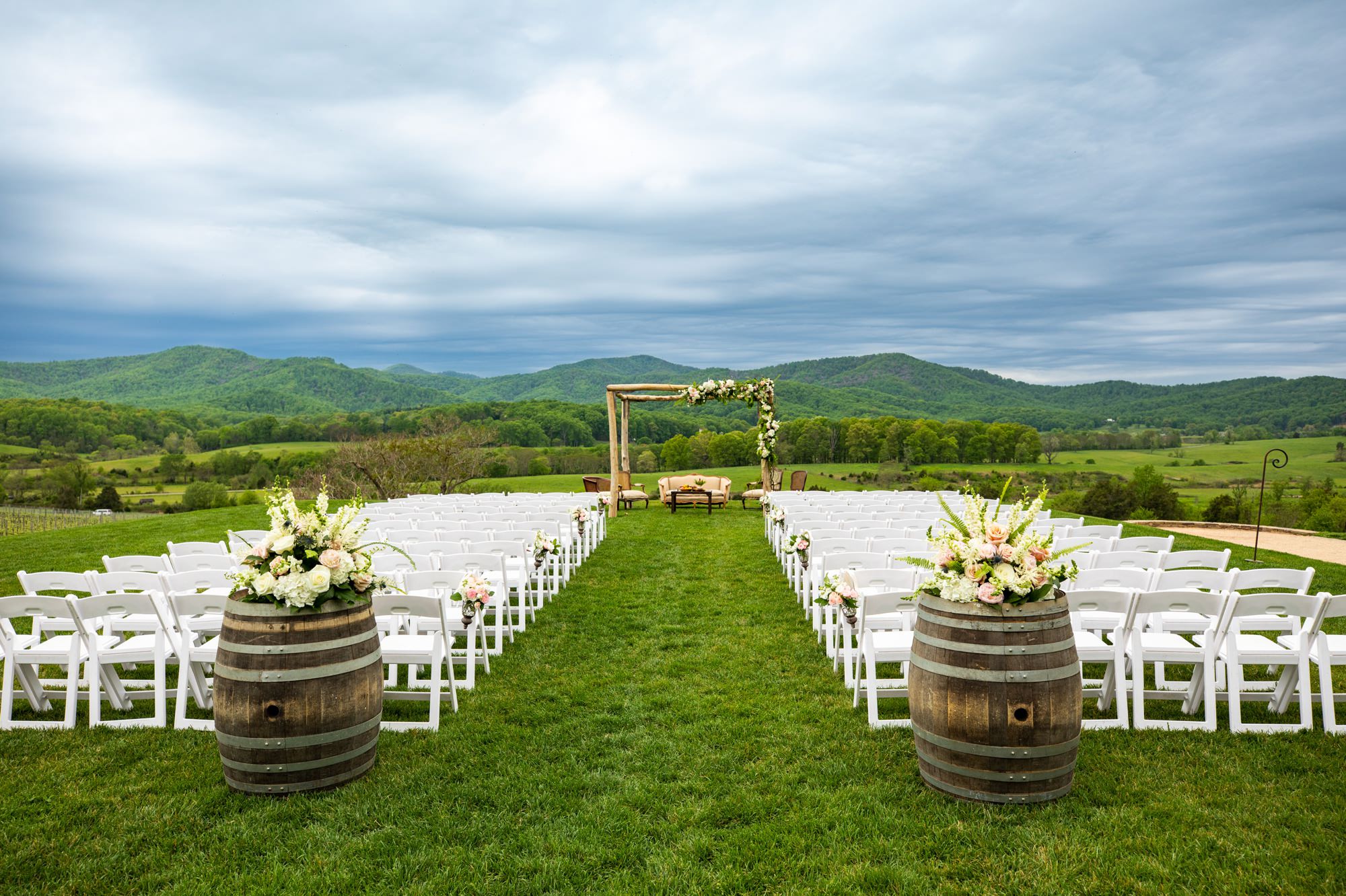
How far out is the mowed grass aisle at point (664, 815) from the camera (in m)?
3.18

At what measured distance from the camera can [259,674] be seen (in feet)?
12.5

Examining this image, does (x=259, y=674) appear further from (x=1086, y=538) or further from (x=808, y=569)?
(x=1086, y=538)

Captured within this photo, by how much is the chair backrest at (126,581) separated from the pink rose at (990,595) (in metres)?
5.78

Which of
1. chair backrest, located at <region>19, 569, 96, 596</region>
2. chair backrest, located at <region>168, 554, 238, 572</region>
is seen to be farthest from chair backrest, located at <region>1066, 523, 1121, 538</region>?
chair backrest, located at <region>19, 569, 96, 596</region>

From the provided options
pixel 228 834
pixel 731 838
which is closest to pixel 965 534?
pixel 731 838

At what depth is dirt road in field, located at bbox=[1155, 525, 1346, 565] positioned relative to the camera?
12.3 meters

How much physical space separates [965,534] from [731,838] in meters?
2.04

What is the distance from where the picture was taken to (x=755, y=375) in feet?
174

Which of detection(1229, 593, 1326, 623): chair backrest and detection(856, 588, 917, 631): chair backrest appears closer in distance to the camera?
detection(1229, 593, 1326, 623): chair backrest

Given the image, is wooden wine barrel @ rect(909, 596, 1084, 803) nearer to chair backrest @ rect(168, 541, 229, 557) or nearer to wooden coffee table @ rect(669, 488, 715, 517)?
chair backrest @ rect(168, 541, 229, 557)

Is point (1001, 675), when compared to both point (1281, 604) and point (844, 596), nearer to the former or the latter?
point (844, 596)

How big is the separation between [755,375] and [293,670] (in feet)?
165

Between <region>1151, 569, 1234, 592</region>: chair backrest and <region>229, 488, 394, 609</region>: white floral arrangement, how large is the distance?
569cm

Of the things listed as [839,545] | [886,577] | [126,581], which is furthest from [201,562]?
[839,545]
